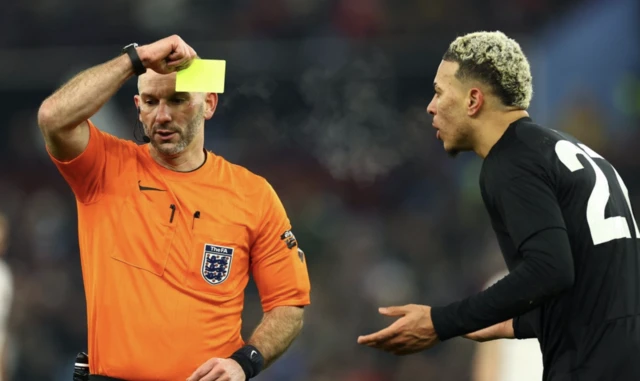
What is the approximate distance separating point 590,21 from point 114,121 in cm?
453

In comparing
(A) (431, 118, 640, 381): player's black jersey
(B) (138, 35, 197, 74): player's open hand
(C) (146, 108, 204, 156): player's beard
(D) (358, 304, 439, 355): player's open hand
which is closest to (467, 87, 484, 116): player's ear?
(A) (431, 118, 640, 381): player's black jersey

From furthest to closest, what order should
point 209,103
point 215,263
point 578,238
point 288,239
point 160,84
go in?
point 209,103 → point 288,239 → point 160,84 → point 215,263 → point 578,238

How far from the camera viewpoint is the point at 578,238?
10.2 ft

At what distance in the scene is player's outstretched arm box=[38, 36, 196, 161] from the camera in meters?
3.43

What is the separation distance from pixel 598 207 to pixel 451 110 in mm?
632

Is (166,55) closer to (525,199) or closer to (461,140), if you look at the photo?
(461,140)

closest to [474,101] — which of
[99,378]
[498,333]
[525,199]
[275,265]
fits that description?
[525,199]

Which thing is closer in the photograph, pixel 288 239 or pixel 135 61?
pixel 135 61

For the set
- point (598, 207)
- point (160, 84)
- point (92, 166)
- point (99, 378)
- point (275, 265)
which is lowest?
point (99, 378)

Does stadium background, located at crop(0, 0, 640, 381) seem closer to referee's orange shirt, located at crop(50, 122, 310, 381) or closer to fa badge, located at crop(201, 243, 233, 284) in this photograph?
referee's orange shirt, located at crop(50, 122, 310, 381)

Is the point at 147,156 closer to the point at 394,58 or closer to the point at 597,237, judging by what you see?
the point at 597,237

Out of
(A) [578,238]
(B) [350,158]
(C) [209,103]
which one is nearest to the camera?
(A) [578,238]

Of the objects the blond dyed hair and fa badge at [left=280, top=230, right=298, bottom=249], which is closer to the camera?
the blond dyed hair

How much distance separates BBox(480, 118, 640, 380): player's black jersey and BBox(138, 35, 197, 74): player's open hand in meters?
1.24
